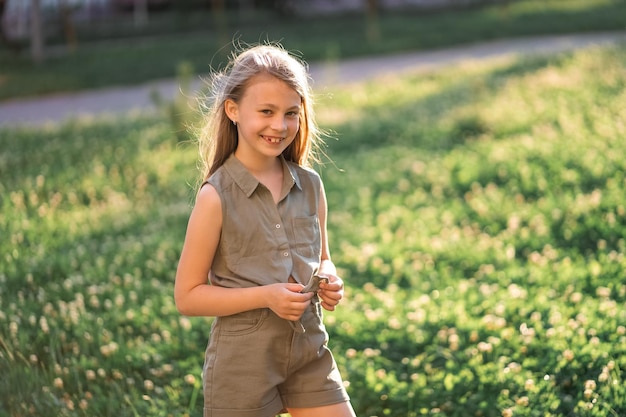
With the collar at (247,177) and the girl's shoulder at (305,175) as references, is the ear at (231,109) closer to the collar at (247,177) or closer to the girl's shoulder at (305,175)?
the collar at (247,177)

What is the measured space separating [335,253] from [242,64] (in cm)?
381

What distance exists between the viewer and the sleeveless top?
113 inches

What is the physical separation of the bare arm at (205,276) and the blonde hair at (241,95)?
21 cm

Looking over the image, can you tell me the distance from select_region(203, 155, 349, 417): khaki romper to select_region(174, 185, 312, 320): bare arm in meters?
0.04

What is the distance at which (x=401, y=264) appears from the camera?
6113 mm

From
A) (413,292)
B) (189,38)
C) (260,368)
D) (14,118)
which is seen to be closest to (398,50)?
(189,38)

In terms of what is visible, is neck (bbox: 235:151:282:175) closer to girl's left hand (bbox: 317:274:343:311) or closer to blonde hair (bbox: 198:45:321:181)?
blonde hair (bbox: 198:45:321:181)

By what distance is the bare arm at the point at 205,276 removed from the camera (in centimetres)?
280

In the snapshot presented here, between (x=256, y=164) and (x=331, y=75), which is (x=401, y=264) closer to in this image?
(x=256, y=164)

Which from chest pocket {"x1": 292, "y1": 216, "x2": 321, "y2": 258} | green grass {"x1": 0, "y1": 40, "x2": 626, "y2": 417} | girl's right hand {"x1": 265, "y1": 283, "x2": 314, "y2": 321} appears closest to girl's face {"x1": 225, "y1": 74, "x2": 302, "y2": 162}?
chest pocket {"x1": 292, "y1": 216, "x2": 321, "y2": 258}

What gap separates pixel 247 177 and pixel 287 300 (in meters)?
0.44

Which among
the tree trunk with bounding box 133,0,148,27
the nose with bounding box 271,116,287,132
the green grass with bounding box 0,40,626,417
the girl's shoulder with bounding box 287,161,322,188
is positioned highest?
the tree trunk with bounding box 133,0,148,27

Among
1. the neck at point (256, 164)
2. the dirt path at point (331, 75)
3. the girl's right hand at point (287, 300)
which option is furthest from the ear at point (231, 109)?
the dirt path at point (331, 75)

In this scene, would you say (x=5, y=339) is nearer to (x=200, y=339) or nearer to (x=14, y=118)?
(x=200, y=339)
